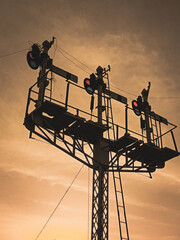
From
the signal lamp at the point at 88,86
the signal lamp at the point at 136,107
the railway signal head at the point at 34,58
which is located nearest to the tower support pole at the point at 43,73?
the railway signal head at the point at 34,58

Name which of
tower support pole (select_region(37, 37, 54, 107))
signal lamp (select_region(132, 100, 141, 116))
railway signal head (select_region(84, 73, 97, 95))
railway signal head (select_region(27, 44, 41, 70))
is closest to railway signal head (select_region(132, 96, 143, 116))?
signal lamp (select_region(132, 100, 141, 116))

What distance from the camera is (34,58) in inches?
724

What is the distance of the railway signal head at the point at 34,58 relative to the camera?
1828cm

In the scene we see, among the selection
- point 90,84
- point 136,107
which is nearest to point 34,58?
point 90,84

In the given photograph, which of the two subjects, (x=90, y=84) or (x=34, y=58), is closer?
(x=34, y=58)

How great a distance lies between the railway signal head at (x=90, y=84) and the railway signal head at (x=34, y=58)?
369 centimetres

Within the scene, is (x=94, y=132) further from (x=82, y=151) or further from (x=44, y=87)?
(x=44, y=87)

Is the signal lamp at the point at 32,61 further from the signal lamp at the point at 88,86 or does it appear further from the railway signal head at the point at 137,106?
the railway signal head at the point at 137,106

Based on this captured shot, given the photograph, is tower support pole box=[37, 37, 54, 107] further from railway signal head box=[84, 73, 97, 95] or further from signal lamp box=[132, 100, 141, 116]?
signal lamp box=[132, 100, 141, 116]

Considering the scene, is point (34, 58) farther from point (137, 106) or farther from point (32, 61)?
point (137, 106)

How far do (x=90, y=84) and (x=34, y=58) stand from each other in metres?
4.35

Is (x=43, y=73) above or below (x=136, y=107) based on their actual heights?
below

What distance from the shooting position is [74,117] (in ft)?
56.0

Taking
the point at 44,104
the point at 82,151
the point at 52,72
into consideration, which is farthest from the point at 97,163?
the point at 52,72
